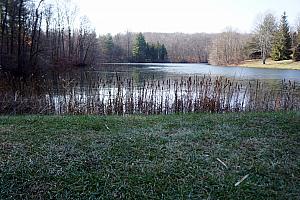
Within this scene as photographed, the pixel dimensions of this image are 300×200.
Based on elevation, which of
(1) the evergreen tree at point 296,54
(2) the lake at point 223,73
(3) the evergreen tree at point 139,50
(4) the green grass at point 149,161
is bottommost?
(4) the green grass at point 149,161

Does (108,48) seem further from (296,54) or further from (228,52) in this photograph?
(296,54)

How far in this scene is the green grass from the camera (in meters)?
2.90

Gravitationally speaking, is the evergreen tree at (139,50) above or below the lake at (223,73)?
above

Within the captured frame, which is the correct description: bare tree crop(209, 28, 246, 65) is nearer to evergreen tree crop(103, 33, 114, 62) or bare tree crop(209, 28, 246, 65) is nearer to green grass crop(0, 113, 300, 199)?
evergreen tree crop(103, 33, 114, 62)

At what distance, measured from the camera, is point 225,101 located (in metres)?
9.09

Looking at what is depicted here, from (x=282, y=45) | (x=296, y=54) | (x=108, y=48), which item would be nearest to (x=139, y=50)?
(x=108, y=48)

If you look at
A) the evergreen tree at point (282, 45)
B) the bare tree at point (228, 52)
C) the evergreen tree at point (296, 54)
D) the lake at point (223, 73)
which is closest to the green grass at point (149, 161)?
the lake at point (223, 73)

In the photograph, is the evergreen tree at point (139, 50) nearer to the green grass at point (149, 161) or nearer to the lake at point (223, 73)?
the lake at point (223, 73)

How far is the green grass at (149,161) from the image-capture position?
2904 millimetres

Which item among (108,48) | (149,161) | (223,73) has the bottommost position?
(149,161)

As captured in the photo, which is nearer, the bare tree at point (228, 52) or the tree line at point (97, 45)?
the tree line at point (97, 45)

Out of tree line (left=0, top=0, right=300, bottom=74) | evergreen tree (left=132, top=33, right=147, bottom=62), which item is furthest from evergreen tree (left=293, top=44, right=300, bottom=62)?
evergreen tree (left=132, top=33, right=147, bottom=62)

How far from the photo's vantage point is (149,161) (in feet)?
11.6

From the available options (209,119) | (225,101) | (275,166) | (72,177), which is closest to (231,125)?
(209,119)
